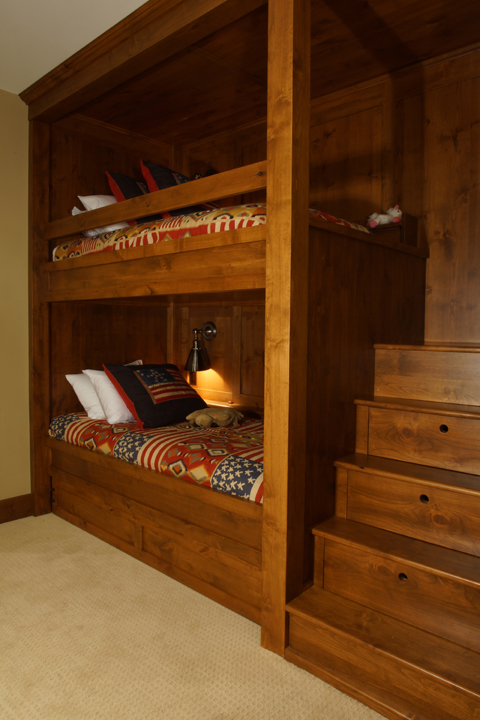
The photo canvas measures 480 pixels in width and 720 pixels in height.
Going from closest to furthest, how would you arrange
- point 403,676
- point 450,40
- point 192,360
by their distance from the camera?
1. point 403,676
2. point 450,40
3. point 192,360

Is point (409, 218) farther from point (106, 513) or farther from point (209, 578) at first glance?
point (106, 513)

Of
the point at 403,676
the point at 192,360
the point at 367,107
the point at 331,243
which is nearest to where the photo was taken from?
the point at 403,676

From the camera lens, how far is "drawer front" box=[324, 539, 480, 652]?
141cm

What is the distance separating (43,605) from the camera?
195 centimetres

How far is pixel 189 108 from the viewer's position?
117 inches

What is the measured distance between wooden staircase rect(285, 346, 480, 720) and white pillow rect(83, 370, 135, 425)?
1366mm

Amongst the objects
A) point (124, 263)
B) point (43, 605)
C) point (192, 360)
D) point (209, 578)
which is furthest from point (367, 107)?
point (43, 605)

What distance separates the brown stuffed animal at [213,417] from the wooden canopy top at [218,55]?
1.72 m

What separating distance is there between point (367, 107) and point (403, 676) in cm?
264

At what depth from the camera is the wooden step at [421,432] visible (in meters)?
1.69

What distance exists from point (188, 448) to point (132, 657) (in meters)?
0.81

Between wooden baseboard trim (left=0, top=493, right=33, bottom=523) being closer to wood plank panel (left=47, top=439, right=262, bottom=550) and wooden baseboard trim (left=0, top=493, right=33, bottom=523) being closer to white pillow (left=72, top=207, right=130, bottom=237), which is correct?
wood plank panel (left=47, top=439, right=262, bottom=550)

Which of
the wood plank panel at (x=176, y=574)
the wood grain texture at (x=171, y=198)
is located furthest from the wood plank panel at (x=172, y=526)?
the wood grain texture at (x=171, y=198)

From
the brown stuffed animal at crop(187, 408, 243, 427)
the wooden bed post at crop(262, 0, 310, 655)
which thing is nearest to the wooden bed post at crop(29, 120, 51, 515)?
the brown stuffed animal at crop(187, 408, 243, 427)
